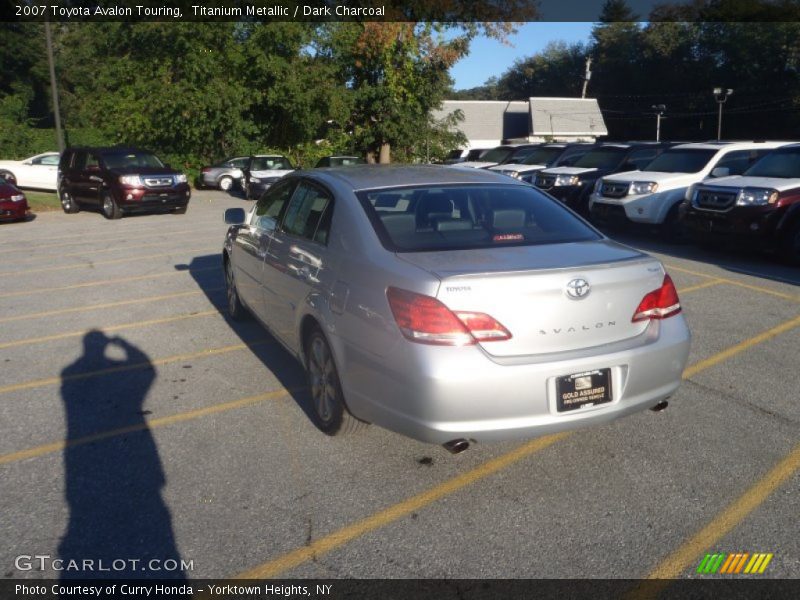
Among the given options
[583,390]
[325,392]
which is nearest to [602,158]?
[325,392]

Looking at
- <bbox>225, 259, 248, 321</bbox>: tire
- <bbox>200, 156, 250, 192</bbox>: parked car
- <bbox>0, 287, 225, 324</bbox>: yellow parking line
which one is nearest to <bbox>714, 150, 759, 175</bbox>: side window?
<bbox>0, 287, 225, 324</bbox>: yellow parking line

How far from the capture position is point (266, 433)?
15.3ft

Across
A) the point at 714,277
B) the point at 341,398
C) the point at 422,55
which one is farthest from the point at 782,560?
the point at 422,55

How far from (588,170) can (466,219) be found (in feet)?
41.4

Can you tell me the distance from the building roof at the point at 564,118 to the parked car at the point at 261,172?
33.9 meters

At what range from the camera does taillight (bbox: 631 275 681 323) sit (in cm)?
390

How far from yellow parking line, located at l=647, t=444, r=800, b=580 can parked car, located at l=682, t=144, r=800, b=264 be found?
22.0ft

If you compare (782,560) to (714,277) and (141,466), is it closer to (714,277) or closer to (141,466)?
(141,466)

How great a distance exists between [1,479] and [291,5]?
90.0 feet

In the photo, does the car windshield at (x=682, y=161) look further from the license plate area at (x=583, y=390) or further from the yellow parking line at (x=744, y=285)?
the license plate area at (x=583, y=390)

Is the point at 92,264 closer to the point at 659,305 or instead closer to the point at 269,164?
the point at 659,305

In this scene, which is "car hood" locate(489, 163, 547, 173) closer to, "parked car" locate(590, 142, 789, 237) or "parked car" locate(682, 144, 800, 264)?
"parked car" locate(590, 142, 789, 237)

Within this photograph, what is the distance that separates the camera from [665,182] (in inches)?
505

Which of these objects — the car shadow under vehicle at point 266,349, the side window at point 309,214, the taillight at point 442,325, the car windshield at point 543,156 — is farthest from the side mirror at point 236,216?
the car windshield at point 543,156
